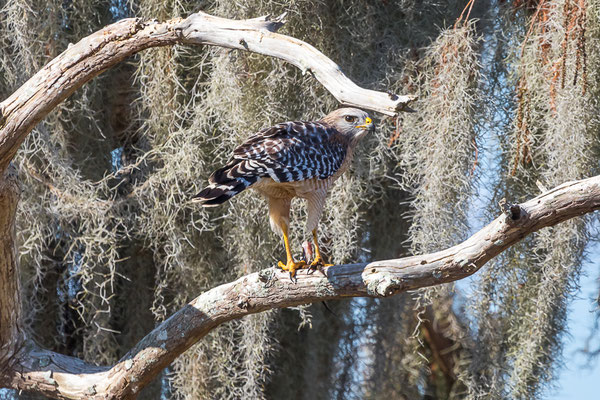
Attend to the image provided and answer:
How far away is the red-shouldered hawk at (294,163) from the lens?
2.31 m

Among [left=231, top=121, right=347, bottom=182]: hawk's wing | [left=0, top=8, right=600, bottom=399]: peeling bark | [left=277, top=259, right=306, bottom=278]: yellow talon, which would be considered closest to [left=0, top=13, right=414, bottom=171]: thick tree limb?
[left=0, top=8, right=600, bottom=399]: peeling bark

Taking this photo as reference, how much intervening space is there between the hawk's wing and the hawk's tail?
0.07 feet

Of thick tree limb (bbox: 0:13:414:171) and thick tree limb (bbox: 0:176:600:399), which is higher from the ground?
thick tree limb (bbox: 0:13:414:171)

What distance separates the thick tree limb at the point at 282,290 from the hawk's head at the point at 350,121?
0.62 meters

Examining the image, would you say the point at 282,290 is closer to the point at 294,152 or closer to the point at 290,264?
the point at 290,264

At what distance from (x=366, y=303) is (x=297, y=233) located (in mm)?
606

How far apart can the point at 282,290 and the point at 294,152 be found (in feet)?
1.33

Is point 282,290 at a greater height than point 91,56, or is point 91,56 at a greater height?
point 91,56

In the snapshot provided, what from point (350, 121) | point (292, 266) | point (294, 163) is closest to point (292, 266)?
point (292, 266)

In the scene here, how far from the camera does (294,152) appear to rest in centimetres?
248

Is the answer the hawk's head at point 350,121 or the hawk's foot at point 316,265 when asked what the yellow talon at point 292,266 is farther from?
the hawk's head at point 350,121

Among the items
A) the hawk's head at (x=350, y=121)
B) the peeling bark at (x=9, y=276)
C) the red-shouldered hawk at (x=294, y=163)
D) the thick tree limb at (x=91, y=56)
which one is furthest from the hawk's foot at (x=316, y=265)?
the peeling bark at (x=9, y=276)

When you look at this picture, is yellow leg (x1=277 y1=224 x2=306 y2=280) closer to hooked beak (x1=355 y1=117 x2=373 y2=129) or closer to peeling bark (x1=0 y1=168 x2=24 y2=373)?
hooked beak (x1=355 y1=117 x2=373 y2=129)

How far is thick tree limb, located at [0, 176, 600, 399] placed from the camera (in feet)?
6.54
